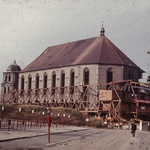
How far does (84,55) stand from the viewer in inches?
3221

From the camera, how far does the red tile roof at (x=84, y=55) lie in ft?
257

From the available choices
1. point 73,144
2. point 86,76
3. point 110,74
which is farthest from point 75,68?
point 73,144

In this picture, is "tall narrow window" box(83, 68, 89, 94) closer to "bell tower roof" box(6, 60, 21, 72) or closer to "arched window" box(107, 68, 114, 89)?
"arched window" box(107, 68, 114, 89)

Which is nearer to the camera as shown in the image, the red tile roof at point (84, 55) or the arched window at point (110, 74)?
the arched window at point (110, 74)

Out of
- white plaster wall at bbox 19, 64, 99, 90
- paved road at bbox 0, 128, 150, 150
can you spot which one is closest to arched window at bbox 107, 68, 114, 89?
white plaster wall at bbox 19, 64, 99, 90

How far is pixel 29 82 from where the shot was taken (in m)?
93.9

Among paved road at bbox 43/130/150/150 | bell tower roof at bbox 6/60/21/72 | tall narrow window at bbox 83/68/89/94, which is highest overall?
bell tower roof at bbox 6/60/21/72

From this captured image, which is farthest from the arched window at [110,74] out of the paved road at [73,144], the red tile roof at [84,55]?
the paved road at [73,144]

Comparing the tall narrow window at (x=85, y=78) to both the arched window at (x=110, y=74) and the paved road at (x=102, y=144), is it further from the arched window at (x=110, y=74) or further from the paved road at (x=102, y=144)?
the paved road at (x=102, y=144)

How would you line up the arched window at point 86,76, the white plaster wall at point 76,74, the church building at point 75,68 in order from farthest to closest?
the arched window at point 86,76, the church building at point 75,68, the white plaster wall at point 76,74

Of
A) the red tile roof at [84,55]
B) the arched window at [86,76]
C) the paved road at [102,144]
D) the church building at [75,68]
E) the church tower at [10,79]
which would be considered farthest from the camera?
the church tower at [10,79]

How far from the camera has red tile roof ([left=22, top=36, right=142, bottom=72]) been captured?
7839cm

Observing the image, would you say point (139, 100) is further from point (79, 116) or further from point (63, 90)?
point (63, 90)

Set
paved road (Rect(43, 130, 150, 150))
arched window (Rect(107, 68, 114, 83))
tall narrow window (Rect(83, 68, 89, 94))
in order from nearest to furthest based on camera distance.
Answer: paved road (Rect(43, 130, 150, 150)), arched window (Rect(107, 68, 114, 83)), tall narrow window (Rect(83, 68, 89, 94))
